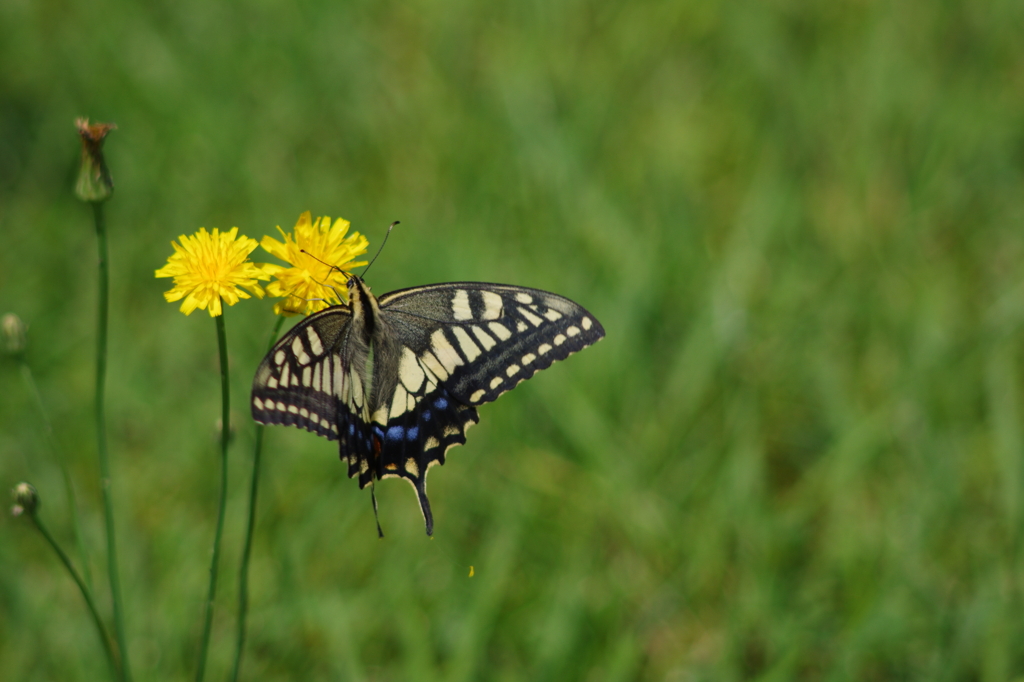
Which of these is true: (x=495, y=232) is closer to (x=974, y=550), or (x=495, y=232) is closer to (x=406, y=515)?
(x=406, y=515)

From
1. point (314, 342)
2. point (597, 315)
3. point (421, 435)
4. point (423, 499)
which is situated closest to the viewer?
point (423, 499)

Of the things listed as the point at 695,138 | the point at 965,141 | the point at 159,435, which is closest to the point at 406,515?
the point at 159,435

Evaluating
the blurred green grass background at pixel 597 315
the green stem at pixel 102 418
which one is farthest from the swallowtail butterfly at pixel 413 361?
the blurred green grass background at pixel 597 315

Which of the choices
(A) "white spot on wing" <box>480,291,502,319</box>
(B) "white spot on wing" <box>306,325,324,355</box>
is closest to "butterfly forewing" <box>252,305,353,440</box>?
(B) "white spot on wing" <box>306,325,324,355</box>

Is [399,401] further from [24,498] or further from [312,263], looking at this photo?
[24,498]

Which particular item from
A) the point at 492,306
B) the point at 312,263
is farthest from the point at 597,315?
the point at 312,263
